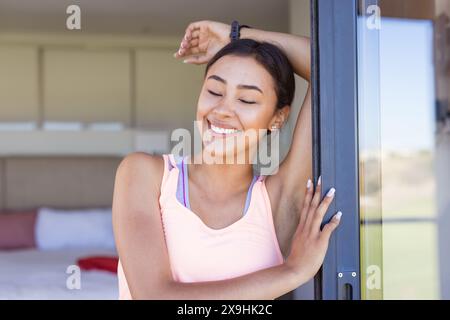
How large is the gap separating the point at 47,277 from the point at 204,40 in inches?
89.0

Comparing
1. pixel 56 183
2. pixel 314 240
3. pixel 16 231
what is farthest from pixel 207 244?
pixel 56 183

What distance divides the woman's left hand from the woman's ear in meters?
0.23

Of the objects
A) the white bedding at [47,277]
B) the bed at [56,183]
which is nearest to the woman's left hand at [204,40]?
the white bedding at [47,277]

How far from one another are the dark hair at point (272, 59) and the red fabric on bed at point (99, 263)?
7.57 ft

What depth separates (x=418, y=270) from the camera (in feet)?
10.3

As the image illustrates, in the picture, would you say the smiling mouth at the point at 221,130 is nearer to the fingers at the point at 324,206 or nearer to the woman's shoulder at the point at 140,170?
the woman's shoulder at the point at 140,170

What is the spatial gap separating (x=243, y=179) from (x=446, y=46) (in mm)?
1854

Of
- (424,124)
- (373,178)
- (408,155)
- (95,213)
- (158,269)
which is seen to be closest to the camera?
(158,269)

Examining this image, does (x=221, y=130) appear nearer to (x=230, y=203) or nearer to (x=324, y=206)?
(x=230, y=203)

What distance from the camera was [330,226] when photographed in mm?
1342

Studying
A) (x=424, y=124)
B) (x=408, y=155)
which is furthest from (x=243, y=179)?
(x=408, y=155)
